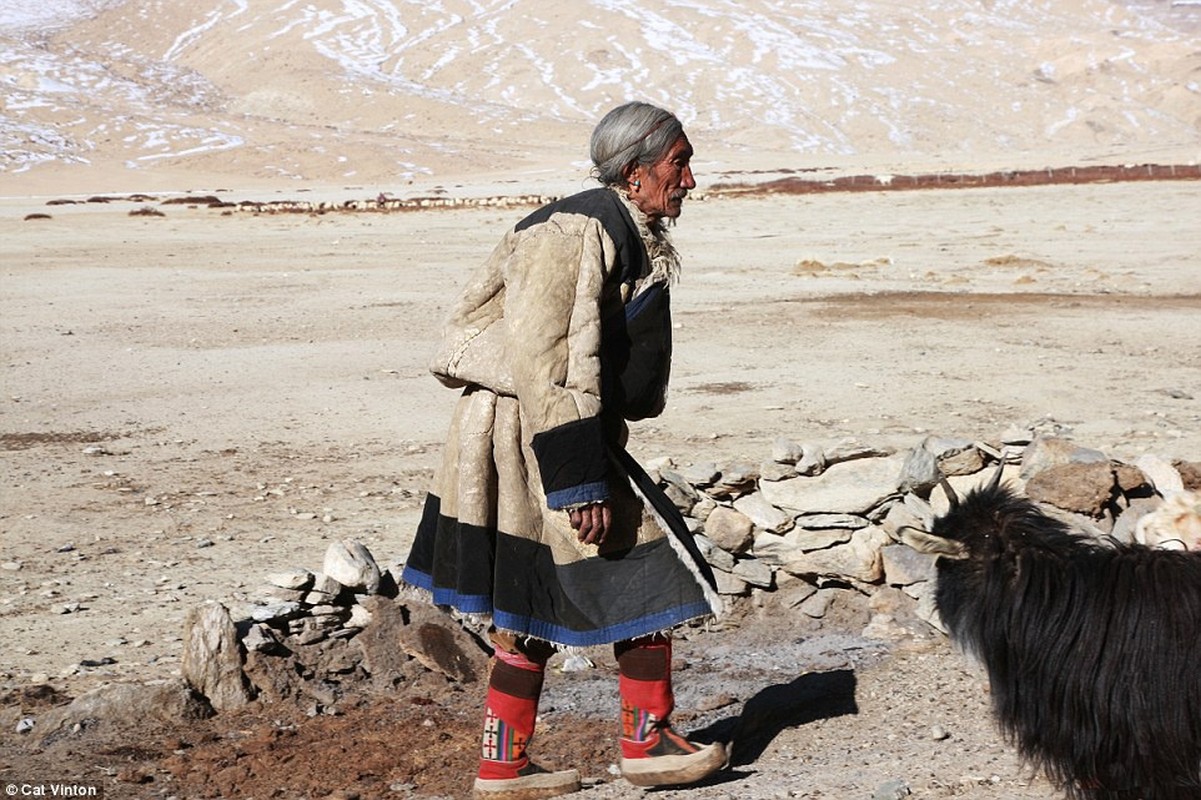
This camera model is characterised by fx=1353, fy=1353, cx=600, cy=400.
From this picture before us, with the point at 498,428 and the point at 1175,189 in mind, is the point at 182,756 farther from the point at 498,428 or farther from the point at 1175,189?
the point at 1175,189

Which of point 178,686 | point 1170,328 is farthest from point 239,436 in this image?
point 1170,328

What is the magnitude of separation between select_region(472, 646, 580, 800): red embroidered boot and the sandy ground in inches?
13.7

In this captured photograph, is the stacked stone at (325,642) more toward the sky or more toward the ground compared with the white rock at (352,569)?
more toward the ground

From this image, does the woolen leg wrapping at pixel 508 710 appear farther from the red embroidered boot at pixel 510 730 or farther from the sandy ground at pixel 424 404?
the sandy ground at pixel 424 404

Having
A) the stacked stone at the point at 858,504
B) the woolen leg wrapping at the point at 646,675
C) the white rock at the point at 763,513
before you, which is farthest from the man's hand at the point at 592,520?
the white rock at the point at 763,513

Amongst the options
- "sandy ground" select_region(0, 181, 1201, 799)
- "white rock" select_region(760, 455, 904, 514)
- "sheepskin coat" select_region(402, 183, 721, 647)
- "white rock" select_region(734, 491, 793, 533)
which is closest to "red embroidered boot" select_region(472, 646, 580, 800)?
"sheepskin coat" select_region(402, 183, 721, 647)

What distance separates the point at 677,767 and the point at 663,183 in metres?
1.39

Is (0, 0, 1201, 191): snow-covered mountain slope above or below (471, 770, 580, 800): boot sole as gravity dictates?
above

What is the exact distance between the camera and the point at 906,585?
4785mm

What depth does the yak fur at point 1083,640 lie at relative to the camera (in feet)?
8.27

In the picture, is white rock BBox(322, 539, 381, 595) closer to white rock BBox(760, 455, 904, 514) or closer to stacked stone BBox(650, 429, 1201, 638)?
stacked stone BBox(650, 429, 1201, 638)

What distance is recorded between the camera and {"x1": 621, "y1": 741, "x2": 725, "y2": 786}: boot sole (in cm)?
325

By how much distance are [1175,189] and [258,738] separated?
22577 mm

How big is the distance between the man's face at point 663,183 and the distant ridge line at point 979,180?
24.5 m
